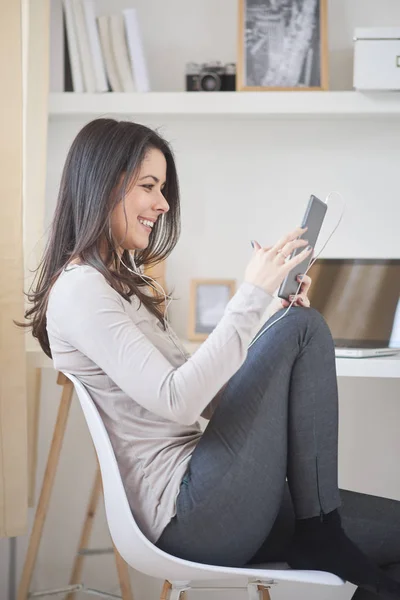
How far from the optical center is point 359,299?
2068 millimetres

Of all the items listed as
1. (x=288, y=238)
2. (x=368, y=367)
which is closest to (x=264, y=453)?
(x=288, y=238)

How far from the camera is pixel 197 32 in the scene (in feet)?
7.47

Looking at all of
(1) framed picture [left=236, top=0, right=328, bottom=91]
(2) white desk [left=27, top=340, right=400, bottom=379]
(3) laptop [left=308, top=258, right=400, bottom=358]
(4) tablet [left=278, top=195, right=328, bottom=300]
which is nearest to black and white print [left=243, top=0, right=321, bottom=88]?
(1) framed picture [left=236, top=0, right=328, bottom=91]

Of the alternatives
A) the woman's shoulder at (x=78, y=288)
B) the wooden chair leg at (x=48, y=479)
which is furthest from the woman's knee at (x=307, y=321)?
the wooden chair leg at (x=48, y=479)

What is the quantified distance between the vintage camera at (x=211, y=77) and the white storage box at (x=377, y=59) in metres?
0.35

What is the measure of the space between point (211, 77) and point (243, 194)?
344mm

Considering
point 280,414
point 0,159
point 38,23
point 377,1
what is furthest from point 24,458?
point 377,1

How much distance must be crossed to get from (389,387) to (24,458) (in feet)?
3.49

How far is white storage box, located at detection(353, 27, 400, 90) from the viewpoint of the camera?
2.01 m

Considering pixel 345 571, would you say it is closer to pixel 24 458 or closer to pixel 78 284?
pixel 78 284

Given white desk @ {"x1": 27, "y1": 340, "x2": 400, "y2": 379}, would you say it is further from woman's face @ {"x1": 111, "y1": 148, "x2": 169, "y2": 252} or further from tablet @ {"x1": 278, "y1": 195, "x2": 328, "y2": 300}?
woman's face @ {"x1": 111, "y1": 148, "x2": 169, "y2": 252}

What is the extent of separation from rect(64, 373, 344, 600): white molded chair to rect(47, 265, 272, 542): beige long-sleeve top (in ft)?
0.11

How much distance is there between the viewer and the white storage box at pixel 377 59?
2014 millimetres

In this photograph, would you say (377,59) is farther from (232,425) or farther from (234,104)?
(232,425)
